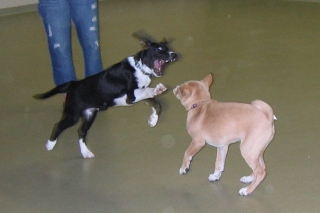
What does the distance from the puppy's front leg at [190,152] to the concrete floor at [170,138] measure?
2.6 inches

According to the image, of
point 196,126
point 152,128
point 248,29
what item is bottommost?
point 248,29

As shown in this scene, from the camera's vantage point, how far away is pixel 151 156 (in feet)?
11.2

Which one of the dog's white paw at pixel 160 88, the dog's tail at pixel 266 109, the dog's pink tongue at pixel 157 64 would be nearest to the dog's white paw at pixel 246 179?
the dog's tail at pixel 266 109

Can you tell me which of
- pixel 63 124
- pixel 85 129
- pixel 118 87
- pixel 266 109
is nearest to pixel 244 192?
pixel 266 109

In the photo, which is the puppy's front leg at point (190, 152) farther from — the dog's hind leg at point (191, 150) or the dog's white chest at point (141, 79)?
the dog's white chest at point (141, 79)

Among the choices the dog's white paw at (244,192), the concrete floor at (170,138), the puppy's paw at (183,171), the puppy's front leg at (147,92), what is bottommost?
the concrete floor at (170,138)

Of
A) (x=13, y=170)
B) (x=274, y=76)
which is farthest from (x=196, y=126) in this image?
(x=274, y=76)

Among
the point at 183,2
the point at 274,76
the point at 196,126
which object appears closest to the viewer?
the point at 196,126

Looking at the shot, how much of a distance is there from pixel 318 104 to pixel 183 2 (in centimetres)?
641

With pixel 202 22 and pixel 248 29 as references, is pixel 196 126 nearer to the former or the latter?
pixel 248 29

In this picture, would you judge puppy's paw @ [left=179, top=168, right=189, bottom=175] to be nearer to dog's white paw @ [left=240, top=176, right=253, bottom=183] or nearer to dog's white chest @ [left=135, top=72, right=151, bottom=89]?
dog's white paw @ [left=240, top=176, right=253, bottom=183]

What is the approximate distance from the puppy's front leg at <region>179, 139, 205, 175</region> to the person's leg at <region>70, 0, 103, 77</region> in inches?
61.3

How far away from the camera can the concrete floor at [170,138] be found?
2.89 meters

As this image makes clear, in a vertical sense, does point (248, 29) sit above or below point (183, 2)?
above
